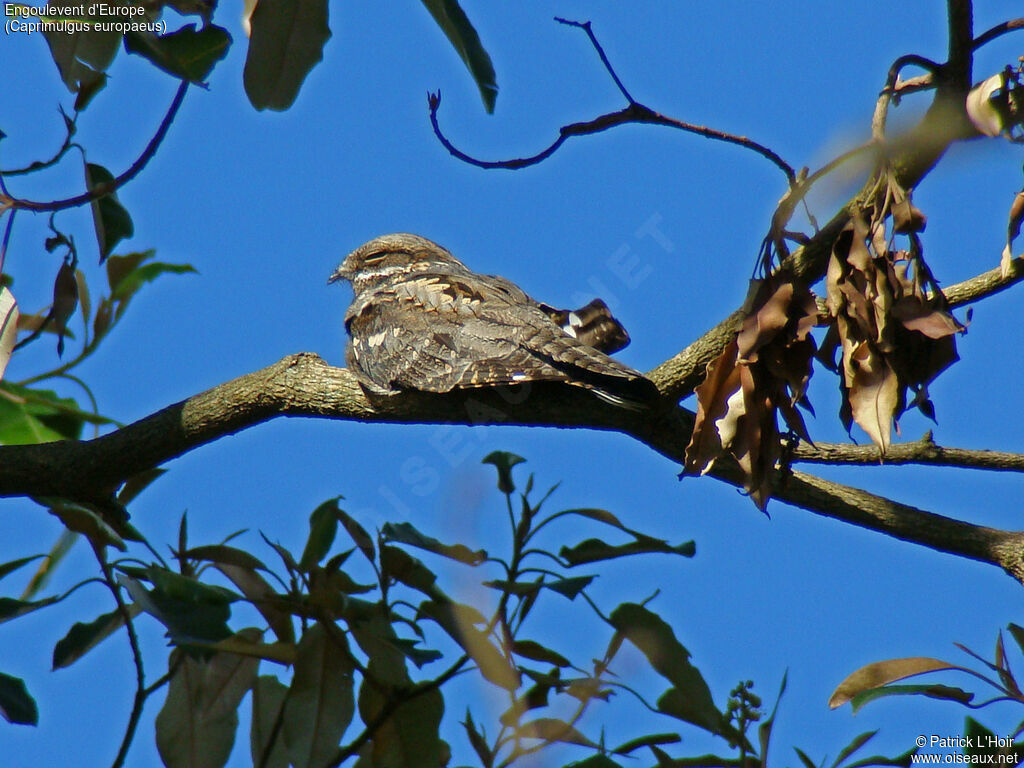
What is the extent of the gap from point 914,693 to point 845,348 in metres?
0.79

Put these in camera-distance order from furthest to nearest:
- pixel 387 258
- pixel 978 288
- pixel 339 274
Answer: pixel 339 274 < pixel 387 258 < pixel 978 288

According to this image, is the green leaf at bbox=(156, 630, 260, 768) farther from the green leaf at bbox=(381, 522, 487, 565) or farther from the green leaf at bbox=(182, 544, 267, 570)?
the green leaf at bbox=(381, 522, 487, 565)

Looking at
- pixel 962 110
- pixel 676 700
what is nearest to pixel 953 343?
pixel 962 110

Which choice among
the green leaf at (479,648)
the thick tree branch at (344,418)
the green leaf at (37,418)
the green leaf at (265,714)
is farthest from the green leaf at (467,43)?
the green leaf at (37,418)

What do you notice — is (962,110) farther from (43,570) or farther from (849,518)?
(43,570)

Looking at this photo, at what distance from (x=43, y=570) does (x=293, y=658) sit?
1148mm

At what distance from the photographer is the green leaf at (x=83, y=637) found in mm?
2287

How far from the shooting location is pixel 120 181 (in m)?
2.68

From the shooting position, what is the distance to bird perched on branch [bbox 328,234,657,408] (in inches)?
130

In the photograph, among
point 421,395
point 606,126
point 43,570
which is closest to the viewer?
point 606,126

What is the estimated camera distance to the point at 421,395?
12.4 ft

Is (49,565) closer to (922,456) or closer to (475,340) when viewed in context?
(475,340)

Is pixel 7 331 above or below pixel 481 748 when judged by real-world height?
above

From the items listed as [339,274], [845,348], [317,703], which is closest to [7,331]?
[317,703]
